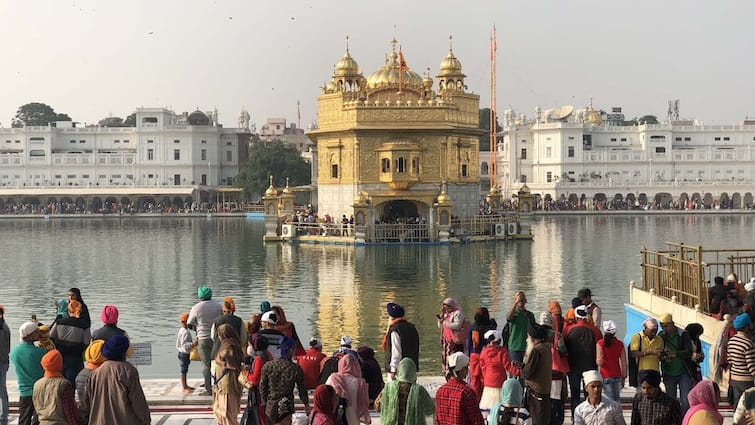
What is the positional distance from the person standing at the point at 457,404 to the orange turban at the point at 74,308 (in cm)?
471

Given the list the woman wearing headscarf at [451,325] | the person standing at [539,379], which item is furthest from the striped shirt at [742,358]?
the woman wearing headscarf at [451,325]

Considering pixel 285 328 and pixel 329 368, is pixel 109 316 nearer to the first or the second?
pixel 285 328

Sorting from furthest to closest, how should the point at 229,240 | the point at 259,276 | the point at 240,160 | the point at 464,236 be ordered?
the point at 240,160
the point at 229,240
the point at 464,236
the point at 259,276

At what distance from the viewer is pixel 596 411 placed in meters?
8.69

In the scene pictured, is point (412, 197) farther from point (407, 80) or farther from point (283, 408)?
point (283, 408)

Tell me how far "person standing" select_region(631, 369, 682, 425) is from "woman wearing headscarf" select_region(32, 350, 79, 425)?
4632 mm

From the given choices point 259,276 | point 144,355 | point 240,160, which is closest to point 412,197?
point 259,276

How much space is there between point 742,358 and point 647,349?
913 mm

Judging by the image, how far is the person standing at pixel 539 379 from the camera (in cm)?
1007

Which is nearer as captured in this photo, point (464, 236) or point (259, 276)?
point (259, 276)

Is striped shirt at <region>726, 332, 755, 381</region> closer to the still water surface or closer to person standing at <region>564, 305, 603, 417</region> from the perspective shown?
person standing at <region>564, 305, 603, 417</region>

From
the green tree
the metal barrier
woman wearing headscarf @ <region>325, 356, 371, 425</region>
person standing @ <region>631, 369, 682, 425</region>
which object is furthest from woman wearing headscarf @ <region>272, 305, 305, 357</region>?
the green tree

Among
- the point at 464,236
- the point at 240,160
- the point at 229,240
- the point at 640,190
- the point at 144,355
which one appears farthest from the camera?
the point at 240,160

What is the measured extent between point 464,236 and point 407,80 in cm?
881
